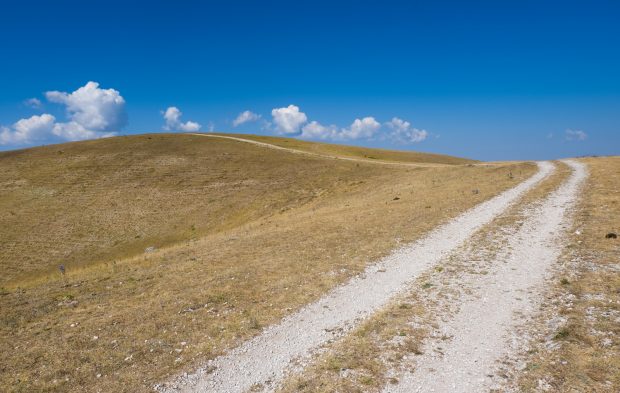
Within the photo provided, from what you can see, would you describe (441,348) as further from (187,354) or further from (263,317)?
(187,354)

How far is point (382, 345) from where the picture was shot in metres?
10.4

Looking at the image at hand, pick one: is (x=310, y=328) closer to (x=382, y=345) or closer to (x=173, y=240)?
(x=382, y=345)

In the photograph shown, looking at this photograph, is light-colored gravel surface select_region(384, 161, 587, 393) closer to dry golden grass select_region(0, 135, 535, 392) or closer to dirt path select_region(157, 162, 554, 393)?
dirt path select_region(157, 162, 554, 393)

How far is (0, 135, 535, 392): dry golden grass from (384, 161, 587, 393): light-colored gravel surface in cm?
540

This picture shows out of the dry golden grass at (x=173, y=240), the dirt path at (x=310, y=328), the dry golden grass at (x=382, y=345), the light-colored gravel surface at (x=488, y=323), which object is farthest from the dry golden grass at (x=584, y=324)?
the dry golden grass at (x=173, y=240)

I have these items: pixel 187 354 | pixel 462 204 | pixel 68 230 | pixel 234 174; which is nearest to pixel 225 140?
pixel 234 174

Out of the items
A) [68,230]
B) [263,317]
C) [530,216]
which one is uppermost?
[530,216]

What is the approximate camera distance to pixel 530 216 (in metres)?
23.9

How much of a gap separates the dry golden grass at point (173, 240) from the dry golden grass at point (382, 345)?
3.05 meters

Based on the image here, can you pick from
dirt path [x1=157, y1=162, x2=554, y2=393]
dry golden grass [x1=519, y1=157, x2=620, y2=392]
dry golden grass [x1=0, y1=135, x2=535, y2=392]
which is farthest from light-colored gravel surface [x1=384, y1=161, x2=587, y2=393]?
dry golden grass [x1=0, y1=135, x2=535, y2=392]

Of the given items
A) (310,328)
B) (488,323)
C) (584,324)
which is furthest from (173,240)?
(584,324)

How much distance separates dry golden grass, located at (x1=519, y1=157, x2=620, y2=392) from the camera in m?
8.41

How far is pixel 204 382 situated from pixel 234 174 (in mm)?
49843

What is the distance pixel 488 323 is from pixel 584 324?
266cm
